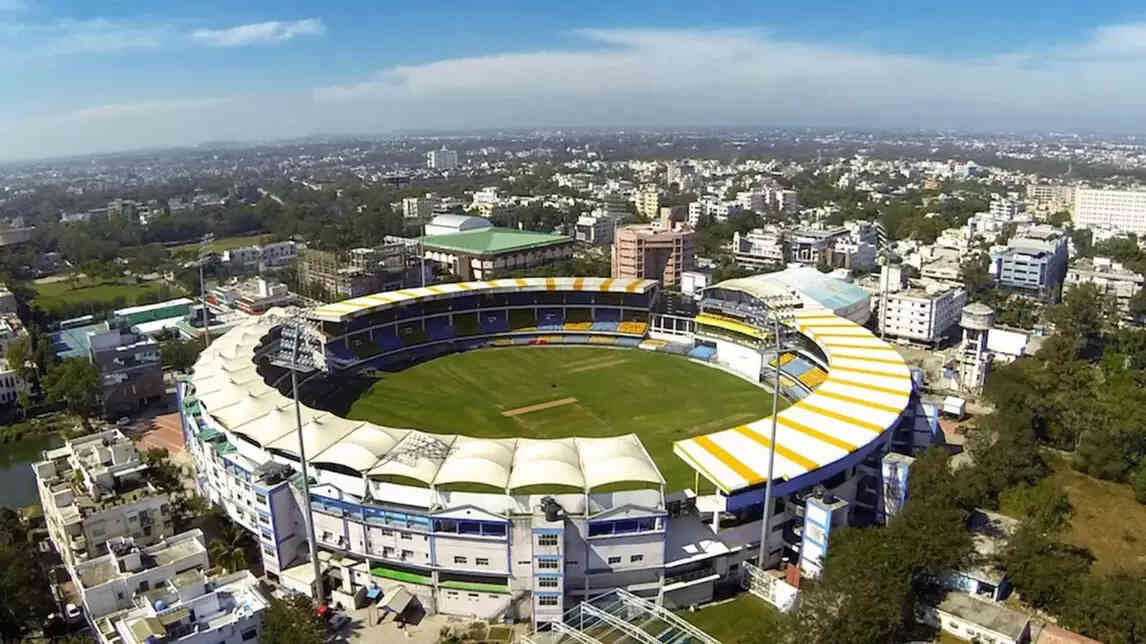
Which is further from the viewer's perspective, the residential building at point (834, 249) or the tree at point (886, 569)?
the residential building at point (834, 249)

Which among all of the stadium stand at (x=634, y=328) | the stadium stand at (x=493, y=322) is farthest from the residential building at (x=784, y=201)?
the stadium stand at (x=493, y=322)

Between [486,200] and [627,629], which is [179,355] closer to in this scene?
[627,629]

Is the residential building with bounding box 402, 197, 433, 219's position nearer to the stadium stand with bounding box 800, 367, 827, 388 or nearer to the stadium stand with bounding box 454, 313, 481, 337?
the stadium stand with bounding box 454, 313, 481, 337

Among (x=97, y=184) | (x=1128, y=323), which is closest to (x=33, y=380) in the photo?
(x=1128, y=323)

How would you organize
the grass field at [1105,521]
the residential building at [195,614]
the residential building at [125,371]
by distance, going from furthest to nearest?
the residential building at [125,371]
the grass field at [1105,521]
the residential building at [195,614]

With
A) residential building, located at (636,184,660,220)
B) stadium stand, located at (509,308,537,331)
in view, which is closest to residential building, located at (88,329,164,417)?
stadium stand, located at (509,308,537,331)

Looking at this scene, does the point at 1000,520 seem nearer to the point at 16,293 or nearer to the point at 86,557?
the point at 86,557

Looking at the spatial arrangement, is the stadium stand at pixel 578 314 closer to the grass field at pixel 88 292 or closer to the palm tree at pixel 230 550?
the palm tree at pixel 230 550
